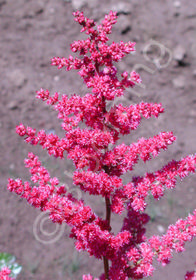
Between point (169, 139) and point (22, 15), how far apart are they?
3.07 m

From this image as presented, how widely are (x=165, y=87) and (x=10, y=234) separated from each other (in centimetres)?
187

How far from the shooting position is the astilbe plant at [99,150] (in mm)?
1247

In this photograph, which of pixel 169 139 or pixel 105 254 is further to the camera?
pixel 105 254

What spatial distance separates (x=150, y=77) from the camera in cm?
362

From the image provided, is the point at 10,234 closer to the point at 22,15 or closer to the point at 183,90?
the point at 183,90

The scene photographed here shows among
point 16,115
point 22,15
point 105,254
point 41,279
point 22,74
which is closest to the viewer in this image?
point 105,254

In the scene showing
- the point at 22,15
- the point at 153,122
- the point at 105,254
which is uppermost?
the point at 22,15

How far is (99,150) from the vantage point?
4.39 ft

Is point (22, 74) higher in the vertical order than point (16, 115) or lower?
higher

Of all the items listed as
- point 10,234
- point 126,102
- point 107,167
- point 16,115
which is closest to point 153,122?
point 126,102

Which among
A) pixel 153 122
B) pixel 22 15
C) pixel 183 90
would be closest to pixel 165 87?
pixel 183 90

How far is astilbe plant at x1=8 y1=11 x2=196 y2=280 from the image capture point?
1247 mm

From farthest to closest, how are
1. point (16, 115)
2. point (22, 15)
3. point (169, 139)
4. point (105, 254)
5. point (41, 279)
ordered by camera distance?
point (22, 15) < point (16, 115) < point (41, 279) < point (105, 254) < point (169, 139)

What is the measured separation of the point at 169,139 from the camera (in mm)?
1293
